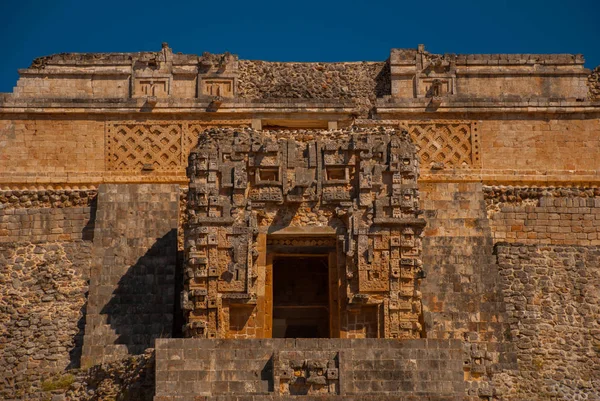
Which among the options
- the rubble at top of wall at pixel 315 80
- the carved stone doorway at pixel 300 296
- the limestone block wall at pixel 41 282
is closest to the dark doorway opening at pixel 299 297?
the carved stone doorway at pixel 300 296

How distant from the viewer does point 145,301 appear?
2092 cm

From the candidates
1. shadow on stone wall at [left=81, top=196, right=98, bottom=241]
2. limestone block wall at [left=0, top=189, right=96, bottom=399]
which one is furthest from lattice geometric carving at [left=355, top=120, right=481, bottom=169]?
limestone block wall at [left=0, top=189, right=96, bottom=399]

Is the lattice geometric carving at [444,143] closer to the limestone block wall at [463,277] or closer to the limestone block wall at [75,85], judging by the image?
the limestone block wall at [463,277]

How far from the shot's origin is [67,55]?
2462cm

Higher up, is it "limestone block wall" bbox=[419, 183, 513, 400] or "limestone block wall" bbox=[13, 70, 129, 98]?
"limestone block wall" bbox=[13, 70, 129, 98]

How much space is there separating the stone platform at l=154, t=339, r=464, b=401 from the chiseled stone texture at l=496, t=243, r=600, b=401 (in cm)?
A: 215

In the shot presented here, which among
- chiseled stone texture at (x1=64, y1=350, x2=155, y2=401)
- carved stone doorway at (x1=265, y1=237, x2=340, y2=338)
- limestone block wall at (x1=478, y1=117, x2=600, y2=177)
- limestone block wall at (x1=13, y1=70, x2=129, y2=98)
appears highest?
limestone block wall at (x1=13, y1=70, x2=129, y2=98)

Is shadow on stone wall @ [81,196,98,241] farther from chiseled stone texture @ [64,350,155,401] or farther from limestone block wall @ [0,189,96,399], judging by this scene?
chiseled stone texture @ [64,350,155,401]

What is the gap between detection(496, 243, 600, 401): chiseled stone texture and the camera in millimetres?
19969

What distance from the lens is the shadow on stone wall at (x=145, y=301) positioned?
2044cm

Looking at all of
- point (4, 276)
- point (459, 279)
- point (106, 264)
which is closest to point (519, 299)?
point (459, 279)

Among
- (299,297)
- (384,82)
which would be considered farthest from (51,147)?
(384,82)

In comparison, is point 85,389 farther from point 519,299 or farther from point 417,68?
point 417,68

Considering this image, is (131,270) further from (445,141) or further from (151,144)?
(445,141)
